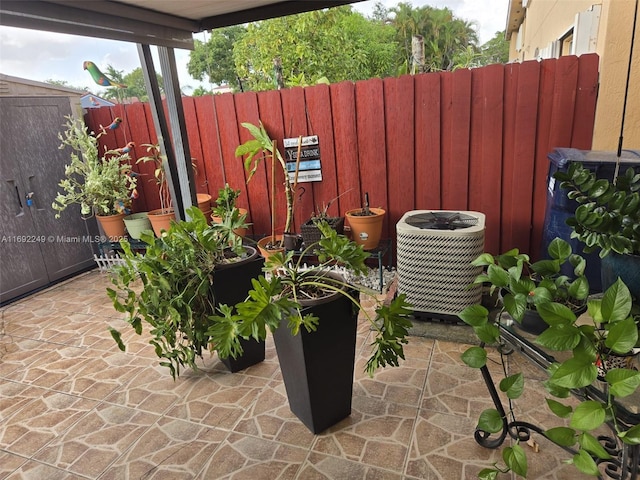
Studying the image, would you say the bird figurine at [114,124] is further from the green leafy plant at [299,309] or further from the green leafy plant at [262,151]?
the green leafy plant at [299,309]

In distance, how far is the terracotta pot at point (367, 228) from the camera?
342 cm

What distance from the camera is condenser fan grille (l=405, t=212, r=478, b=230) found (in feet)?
8.91

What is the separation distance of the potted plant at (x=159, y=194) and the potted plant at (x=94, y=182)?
0.84 feet

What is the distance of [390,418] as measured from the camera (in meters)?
2.00

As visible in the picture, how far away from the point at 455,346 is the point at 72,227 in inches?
169

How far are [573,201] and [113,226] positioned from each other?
4.41 meters

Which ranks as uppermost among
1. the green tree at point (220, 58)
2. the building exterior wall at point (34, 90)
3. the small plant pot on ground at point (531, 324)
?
the green tree at point (220, 58)

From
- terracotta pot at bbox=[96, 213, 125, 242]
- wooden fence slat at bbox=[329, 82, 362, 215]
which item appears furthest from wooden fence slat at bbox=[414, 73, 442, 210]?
terracotta pot at bbox=[96, 213, 125, 242]

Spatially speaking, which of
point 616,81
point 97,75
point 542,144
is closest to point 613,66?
point 616,81

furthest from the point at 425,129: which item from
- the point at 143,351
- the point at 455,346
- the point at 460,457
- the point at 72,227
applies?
the point at 72,227

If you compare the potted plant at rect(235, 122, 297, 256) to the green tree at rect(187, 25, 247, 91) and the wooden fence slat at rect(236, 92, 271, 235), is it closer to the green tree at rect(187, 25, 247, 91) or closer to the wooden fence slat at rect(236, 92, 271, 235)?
the wooden fence slat at rect(236, 92, 271, 235)

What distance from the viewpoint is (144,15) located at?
7.07 feet

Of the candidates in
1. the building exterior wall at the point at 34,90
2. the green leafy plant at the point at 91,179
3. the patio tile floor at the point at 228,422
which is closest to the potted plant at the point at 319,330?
the patio tile floor at the point at 228,422

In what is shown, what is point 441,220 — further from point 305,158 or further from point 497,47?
point 497,47
